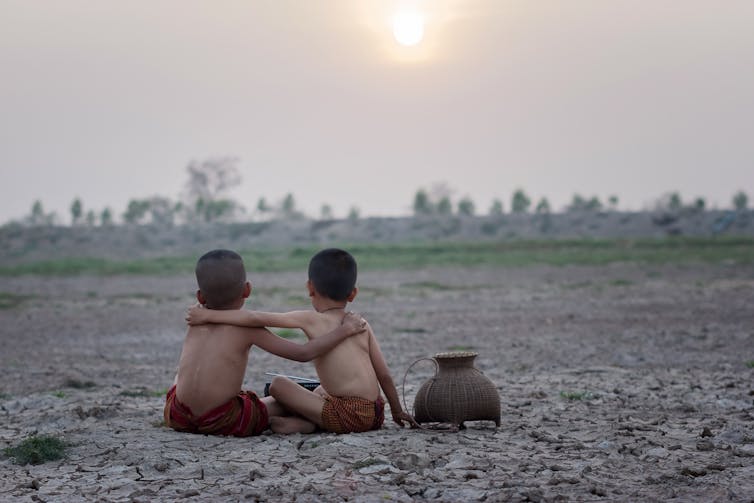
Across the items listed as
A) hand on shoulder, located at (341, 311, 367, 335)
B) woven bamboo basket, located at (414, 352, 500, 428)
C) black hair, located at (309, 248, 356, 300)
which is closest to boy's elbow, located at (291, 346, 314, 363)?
hand on shoulder, located at (341, 311, 367, 335)

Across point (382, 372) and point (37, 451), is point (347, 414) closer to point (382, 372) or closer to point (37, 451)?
point (382, 372)

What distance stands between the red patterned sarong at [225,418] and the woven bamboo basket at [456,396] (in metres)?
1.12

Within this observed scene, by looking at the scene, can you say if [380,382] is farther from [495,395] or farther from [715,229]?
[715,229]

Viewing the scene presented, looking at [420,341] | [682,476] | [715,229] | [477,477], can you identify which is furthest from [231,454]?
[715,229]

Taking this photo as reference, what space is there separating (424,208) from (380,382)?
75.0 metres

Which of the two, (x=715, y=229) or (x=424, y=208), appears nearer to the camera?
(x=715, y=229)

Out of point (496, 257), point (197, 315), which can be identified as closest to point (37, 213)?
point (496, 257)

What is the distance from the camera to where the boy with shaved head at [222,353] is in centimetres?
543

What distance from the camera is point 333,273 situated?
5512 mm

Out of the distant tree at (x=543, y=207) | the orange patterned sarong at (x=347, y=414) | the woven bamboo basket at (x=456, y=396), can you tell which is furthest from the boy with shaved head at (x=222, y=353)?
the distant tree at (x=543, y=207)

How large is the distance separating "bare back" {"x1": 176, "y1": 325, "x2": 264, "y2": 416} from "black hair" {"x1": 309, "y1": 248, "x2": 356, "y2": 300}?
1.84 feet

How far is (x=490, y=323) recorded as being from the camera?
1430 cm

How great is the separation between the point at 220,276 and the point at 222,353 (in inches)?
19.7

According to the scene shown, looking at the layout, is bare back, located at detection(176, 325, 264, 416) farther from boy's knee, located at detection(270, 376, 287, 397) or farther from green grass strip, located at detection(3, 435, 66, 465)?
green grass strip, located at detection(3, 435, 66, 465)
